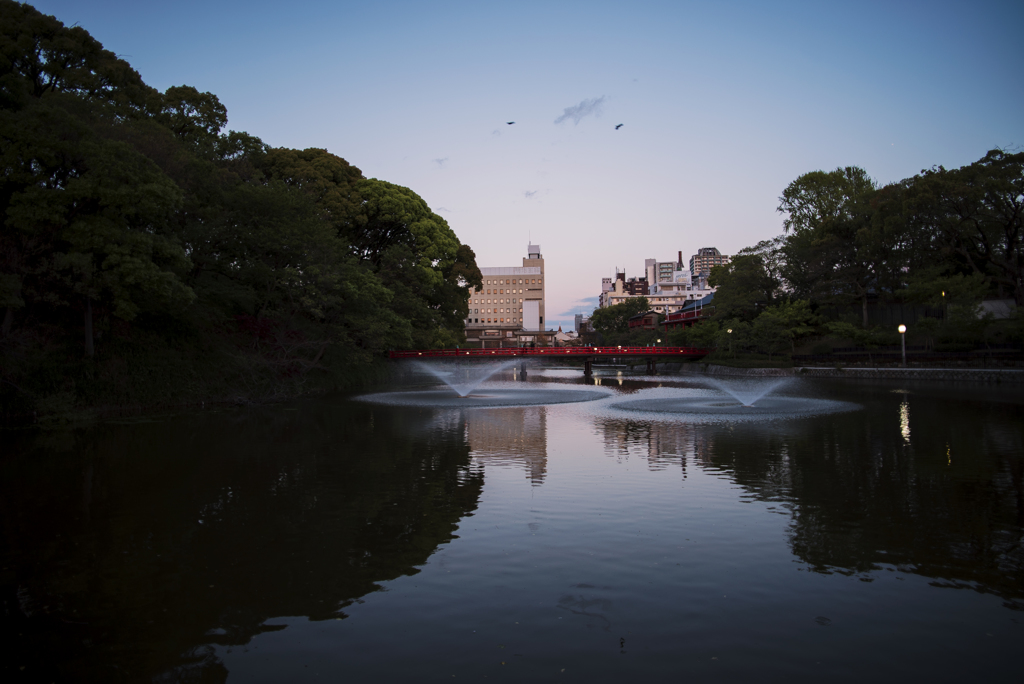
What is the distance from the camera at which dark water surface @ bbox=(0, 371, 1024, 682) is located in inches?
248

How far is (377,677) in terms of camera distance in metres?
5.94

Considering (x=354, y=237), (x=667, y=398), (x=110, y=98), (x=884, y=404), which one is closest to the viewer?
(x=884, y=404)

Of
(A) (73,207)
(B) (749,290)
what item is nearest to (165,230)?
(A) (73,207)

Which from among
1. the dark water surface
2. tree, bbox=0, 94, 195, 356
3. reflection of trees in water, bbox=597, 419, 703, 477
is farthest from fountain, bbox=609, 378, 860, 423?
tree, bbox=0, 94, 195, 356

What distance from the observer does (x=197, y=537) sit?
10.6 metres

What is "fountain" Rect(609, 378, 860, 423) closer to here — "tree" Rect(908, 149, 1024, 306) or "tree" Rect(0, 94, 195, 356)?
"tree" Rect(0, 94, 195, 356)

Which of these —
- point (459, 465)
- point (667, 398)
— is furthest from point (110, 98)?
point (667, 398)

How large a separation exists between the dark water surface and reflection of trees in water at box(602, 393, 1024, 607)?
7cm

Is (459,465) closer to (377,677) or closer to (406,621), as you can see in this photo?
(406,621)

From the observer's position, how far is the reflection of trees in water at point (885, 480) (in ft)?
29.8

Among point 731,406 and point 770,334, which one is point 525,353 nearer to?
point 770,334

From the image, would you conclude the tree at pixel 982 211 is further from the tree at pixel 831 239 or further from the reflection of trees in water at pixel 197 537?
the reflection of trees in water at pixel 197 537

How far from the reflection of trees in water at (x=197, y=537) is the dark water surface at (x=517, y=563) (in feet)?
0.17

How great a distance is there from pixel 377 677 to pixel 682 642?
3.08 meters
